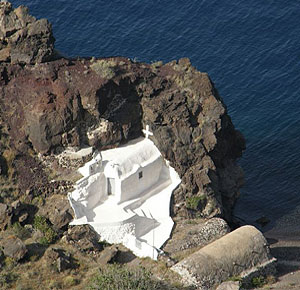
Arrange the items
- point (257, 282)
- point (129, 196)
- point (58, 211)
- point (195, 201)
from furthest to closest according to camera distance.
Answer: point (195, 201) → point (129, 196) → point (58, 211) → point (257, 282)

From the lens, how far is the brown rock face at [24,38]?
213 feet

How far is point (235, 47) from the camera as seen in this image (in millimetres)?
92625

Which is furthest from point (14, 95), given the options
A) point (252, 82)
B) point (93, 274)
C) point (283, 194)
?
point (252, 82)

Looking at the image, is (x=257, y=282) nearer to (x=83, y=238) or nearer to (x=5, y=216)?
(x=83, y=238)

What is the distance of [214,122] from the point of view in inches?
2596

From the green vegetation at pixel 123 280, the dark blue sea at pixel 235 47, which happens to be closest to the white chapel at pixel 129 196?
the green vegetation at pixel 123 280

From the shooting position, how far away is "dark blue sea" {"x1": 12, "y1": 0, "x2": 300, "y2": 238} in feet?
268

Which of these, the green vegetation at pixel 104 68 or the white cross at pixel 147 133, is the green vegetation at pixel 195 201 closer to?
the white cross at pixel 147 133

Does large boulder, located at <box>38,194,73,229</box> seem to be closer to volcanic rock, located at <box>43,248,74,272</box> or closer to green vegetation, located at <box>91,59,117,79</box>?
volcanic rock, located at <box>43,248,74,272</box>

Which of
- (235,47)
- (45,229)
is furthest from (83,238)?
(235,47)

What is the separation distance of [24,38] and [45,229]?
1461cm

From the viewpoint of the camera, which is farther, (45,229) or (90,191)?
(90,191)

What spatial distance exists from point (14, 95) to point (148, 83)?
10.1 metres

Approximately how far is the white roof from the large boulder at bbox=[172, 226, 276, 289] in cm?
815
